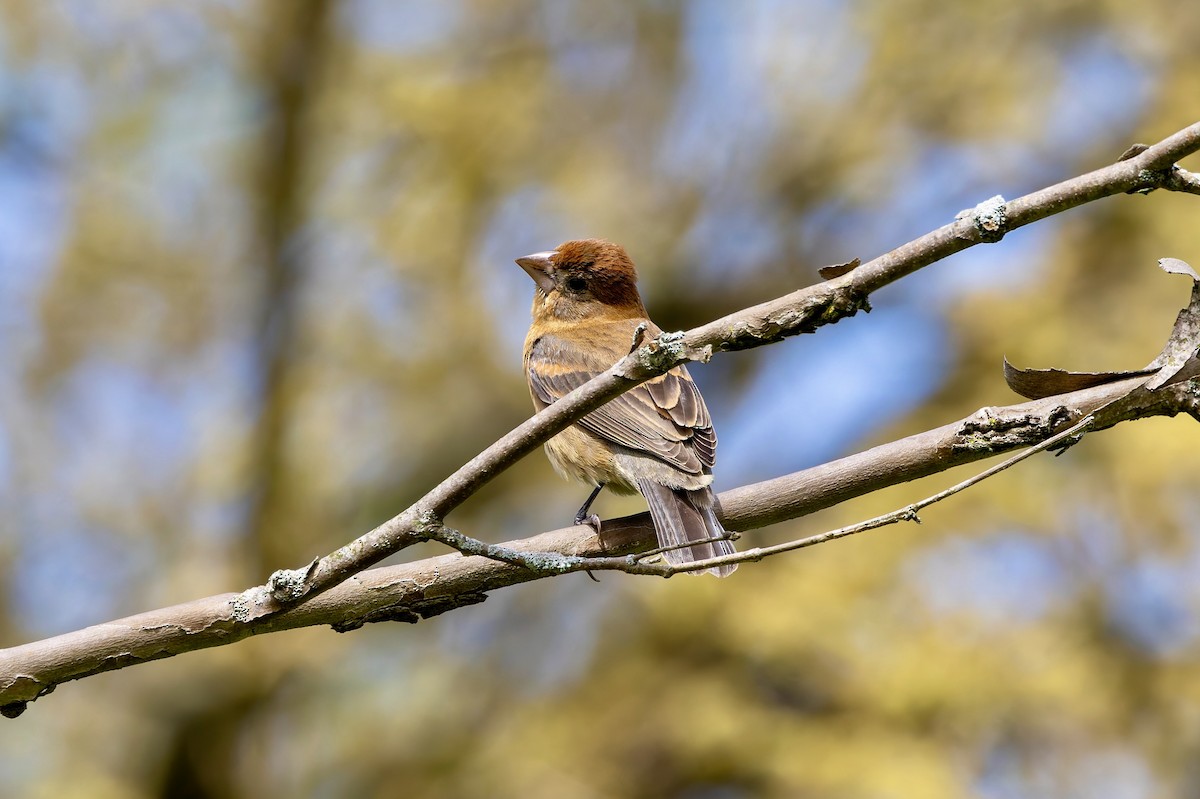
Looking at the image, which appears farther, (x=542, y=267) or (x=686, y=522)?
(x=542, y=267)

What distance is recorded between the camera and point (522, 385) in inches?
345

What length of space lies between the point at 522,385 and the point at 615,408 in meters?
4.07

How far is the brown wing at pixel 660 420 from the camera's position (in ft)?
14.9

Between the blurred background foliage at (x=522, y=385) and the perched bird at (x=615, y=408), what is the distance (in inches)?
86.6

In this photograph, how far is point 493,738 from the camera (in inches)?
315

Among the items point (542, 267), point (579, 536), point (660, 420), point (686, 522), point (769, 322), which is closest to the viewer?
point (769, 322)

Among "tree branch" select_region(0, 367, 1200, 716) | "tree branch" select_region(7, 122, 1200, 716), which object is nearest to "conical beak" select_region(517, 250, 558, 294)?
"tree branch" select_region(7, 122, 1200, 716)

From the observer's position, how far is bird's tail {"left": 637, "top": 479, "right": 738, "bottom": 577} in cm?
384

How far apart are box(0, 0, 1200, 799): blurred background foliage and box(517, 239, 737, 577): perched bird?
7.22 feet

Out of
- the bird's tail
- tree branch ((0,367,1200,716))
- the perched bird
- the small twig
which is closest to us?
the small twig

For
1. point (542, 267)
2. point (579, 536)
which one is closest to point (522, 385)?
point (542, 267)

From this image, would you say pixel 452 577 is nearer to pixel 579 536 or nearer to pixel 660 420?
pixel 579 536

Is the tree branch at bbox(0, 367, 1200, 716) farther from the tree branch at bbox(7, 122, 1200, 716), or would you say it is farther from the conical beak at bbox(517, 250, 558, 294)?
the conical beak at bbox(517, 250, 558, 294)

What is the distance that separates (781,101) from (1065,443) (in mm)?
6786
